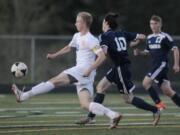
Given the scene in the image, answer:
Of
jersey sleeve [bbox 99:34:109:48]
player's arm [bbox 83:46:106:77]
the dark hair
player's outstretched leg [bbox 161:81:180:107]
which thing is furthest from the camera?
player's outstretched leg [bbox 161:81:180:107]

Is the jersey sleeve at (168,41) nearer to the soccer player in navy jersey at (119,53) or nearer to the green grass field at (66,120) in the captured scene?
the green grass field at (66,120)

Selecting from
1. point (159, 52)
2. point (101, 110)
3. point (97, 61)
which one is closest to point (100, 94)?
A: point (101, 110)

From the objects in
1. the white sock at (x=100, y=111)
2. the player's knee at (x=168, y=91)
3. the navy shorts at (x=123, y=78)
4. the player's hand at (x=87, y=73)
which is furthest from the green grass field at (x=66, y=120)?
the player's hand at (x=87, y=73)

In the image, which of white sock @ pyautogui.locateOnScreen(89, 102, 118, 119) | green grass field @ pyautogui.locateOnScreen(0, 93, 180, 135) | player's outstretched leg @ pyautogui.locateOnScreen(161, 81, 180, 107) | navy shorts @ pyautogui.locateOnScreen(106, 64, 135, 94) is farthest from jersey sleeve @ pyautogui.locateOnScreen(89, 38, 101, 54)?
player's outstretched leg @ pyautogui.locateOnScreen(161, 81, 180, 107)

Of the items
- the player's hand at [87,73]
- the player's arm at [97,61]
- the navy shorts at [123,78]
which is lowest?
the navy shorts at [123,78]

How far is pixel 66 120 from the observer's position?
1628 centimetres

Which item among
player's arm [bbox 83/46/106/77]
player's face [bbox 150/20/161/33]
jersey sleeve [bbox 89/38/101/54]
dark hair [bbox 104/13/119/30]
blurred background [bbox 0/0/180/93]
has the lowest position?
blurred background [bbox 0/0/180/93]

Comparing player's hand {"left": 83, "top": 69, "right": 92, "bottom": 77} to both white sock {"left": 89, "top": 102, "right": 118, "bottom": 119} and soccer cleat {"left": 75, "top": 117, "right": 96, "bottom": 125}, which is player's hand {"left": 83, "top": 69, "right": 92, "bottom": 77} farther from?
soccer cleat {"left": 75, "top": 117, "right": 96, "bottom": 125}

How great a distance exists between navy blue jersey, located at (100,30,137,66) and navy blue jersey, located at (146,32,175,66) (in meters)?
2.54

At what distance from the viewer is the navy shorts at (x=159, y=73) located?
56.7 ft

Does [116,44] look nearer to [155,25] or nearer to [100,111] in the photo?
[100,111]

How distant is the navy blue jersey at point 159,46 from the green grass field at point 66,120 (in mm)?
1143

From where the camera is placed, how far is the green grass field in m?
14.0

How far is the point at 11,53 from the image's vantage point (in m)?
29.6
